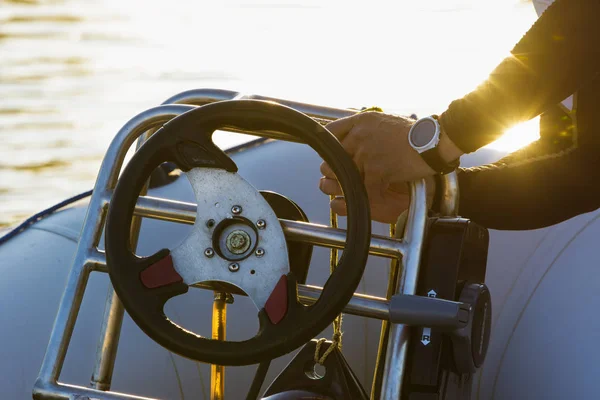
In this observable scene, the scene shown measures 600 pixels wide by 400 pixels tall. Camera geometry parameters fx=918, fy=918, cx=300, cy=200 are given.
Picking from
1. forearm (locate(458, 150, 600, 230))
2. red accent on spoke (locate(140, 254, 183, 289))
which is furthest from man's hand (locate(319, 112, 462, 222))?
forearm (locate(458, 150, 600, 230))

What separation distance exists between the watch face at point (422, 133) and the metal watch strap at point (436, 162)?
0.01 metres

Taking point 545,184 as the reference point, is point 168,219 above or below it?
below

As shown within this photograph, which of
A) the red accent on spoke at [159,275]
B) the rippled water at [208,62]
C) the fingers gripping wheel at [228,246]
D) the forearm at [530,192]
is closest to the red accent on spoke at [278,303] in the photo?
the fingers gripping wheel at [228,246]

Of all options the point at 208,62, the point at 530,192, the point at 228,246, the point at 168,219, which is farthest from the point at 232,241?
the point at 208,62

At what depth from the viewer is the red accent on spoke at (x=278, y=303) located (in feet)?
3.52

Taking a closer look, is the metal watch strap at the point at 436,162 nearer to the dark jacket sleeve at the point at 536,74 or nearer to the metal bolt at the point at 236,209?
the dark jacket sleeve at the point at 536,74

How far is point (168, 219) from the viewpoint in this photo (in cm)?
119

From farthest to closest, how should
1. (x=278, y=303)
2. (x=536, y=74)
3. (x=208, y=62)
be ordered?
(x=208, y=62) < (x=536, y=74) < (x=278, y=303)

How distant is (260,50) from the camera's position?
6129 mm

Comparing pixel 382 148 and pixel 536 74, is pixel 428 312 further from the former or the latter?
pixel 536 74

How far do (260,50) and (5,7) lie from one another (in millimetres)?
6760

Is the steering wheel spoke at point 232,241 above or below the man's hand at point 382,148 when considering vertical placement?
below

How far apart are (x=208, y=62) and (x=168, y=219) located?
17.3 ft

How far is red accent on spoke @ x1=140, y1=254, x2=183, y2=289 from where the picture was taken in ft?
3.61
